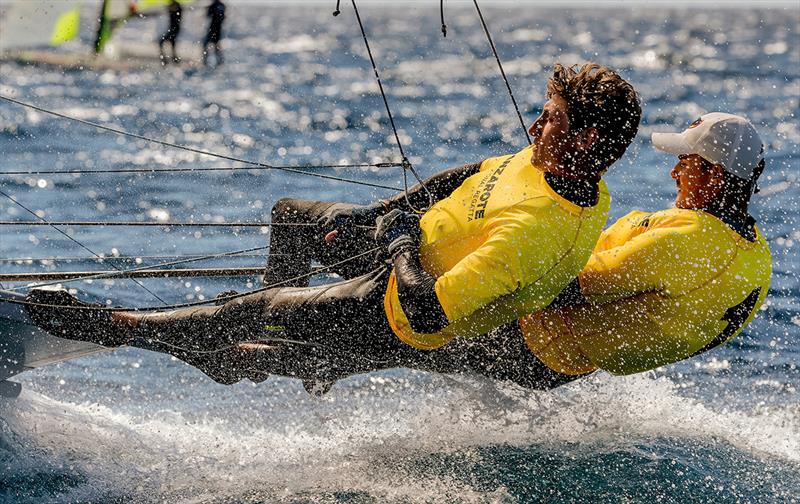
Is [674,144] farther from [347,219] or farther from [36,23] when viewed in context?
[36,23]

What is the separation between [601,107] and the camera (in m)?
3.18

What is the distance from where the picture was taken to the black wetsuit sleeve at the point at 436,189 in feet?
12.5

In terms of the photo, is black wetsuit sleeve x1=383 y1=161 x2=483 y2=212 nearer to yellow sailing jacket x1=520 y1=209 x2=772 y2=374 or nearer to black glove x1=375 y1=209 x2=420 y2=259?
black glove x1=375 y1=209 x2=420 y2=259

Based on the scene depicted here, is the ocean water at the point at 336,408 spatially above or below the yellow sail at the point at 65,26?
above

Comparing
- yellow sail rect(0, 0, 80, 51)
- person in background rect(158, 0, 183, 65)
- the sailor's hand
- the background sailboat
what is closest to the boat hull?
the sailor's hand

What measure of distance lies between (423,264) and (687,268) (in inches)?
31.9

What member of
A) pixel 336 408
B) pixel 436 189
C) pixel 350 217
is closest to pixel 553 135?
pixel 436 189

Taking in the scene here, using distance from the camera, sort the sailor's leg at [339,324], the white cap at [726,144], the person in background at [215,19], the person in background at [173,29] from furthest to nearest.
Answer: the person in background at [215,19], the person in background at [173,29], the sailor's leg at [339,324], the white cap at [726,144]

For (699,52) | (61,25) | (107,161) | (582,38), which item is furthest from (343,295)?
(582,38)

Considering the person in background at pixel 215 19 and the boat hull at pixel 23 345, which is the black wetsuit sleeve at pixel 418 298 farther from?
the person in background at pixel 215 19

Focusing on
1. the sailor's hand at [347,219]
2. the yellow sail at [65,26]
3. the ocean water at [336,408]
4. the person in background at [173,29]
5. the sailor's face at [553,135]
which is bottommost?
the person in background at [173,29]

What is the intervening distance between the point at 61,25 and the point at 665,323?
640 inches

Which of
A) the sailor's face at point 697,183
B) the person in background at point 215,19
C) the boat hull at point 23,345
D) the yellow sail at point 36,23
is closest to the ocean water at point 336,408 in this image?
the boat hull at point 23,345

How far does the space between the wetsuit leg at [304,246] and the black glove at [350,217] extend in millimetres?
65
